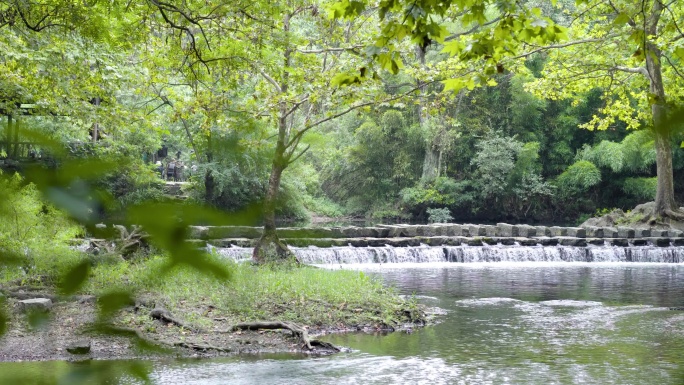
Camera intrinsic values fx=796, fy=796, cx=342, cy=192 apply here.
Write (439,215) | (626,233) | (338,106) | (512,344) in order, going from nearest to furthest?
(512,344) < (338,106) < (626,233) < (439,215)

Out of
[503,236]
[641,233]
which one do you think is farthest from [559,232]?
[641,233]

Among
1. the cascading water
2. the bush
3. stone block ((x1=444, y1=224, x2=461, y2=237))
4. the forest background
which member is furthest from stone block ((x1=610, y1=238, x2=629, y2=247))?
the bush

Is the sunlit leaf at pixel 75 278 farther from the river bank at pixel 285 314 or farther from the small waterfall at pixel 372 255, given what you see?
the small waterfall at pixel 372 255

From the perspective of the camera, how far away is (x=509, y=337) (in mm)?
9812

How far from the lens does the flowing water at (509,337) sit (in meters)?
7.82

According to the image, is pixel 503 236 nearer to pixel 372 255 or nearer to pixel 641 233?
pixel 641 233

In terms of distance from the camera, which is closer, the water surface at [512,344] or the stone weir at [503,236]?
the water surface at [512,344]

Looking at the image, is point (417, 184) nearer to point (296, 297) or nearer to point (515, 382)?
point (296, 297)

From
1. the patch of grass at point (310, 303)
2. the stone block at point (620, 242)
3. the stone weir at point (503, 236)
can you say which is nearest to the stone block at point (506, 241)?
the stone weir at point (503, 236)

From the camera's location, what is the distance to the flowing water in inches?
308

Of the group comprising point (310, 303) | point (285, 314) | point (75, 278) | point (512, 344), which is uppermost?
point (75, 278)

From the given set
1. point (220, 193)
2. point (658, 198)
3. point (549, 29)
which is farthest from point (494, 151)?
point (220, 193)

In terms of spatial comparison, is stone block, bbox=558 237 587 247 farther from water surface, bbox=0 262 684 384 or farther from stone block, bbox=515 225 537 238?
water surface, bbox=0 262 684 384

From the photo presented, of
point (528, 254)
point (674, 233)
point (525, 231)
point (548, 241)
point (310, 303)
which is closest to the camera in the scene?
point (310, 303)
